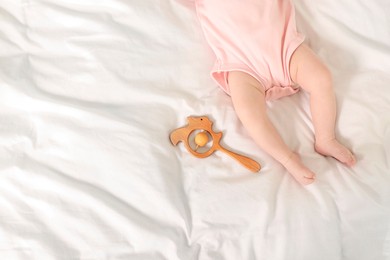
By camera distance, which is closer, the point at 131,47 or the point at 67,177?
the point at 67,177

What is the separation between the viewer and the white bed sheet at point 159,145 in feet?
2.85

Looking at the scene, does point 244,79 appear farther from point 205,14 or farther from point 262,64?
point 205,14

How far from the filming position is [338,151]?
0.97 metres

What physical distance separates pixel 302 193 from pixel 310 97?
230 mm

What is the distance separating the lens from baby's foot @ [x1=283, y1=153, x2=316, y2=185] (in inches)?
36.7

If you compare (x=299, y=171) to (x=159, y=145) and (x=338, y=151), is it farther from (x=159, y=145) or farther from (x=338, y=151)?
(x=159, y=145)

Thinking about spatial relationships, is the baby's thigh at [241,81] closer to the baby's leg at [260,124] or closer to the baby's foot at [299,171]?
the baby's leg at [260,124]

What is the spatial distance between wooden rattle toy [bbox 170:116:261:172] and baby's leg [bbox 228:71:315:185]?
0.17ft

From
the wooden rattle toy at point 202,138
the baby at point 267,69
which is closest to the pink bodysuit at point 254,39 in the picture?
the baby at point 267,69

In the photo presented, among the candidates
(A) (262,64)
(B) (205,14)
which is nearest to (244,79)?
(A) (262,64)

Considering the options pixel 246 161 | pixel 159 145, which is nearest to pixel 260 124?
pixel 246 161

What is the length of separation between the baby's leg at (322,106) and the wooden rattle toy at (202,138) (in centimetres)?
16

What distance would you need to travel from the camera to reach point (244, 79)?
1.02 meters

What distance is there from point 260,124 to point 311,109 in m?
0.14
